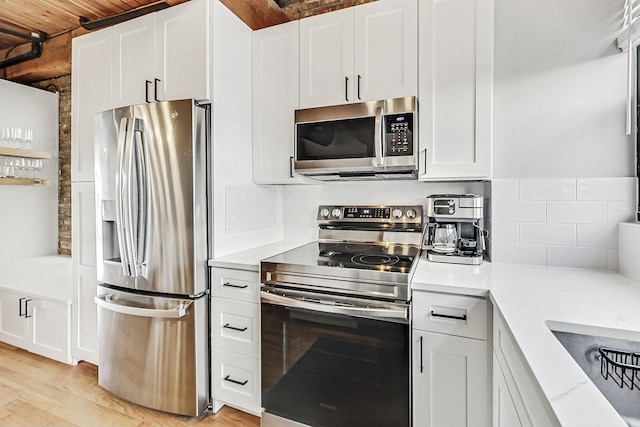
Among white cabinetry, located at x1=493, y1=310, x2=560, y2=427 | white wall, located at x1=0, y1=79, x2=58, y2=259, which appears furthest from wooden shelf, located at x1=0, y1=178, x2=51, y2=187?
white cabinetry, located at x1=493, y1=310, x2=560, y2=427

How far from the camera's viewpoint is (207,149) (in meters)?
1.83

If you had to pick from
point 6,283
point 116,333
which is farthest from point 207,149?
point 6,283

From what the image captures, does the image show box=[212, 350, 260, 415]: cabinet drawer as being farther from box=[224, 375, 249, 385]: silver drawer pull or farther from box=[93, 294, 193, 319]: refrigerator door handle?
box=[93, 294, 193, 319]: refrigerator door handle

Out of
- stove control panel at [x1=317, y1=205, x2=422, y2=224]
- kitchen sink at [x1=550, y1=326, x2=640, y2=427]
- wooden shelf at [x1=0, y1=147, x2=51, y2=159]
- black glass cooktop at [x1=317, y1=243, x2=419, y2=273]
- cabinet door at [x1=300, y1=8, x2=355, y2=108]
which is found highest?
cabinet door at [x1=300, y1=8, x2=355, y2=108]

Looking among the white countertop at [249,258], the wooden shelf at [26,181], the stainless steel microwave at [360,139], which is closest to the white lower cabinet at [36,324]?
the wooden shelf at [26,181]

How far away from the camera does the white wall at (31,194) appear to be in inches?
123

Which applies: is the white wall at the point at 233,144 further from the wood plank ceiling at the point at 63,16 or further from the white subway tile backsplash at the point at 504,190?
the white subway tile backsplash at the point at 504,190

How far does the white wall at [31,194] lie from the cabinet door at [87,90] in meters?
1.52

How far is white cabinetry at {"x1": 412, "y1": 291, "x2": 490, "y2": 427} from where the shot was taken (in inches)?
52.0

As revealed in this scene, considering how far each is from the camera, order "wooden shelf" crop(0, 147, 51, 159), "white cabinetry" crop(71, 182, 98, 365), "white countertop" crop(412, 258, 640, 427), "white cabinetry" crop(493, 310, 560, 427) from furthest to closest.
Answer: "wooden shelf" crop(0, 147, 51, 159)
"white cabinetry" crop(71, 182, 98, 365)
"white cabinetry" crop(493, 310, 560, 427)
"white countertop" crop(412, 258, 640, 427)

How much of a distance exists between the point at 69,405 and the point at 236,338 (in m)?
1.15

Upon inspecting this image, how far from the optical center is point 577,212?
Answer: 64.4 inches

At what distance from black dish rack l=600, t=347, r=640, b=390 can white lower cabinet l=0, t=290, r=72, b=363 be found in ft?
9.69

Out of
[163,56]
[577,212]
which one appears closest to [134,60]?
[163,56]
